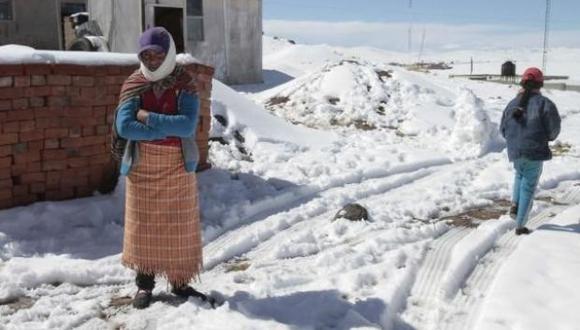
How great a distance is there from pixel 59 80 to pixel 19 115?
0.47 metres

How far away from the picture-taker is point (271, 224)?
221 inches

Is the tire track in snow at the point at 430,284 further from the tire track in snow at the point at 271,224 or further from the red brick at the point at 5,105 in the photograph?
the red brick at the point at 5,105

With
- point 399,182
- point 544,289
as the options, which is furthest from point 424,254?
point 399,182

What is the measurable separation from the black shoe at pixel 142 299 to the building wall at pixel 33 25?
12.6m

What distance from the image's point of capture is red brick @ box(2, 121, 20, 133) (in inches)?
196

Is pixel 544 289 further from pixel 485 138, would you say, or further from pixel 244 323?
pixel 485 138

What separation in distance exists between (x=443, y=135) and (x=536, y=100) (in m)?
5.35

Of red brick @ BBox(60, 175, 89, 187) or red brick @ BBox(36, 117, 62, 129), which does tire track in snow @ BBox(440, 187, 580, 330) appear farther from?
red brick @ BBox(36, 117, 62, 129)

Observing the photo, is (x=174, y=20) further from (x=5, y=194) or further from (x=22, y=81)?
(x=5, y=194)

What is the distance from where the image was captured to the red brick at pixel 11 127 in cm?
498

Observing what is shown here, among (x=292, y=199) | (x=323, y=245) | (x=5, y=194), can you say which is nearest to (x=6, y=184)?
(x=5, y=194)

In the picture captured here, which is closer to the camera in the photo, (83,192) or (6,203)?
(6,203)

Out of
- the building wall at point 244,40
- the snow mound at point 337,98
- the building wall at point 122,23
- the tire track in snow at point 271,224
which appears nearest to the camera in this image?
the tire track in snow at point 271,224

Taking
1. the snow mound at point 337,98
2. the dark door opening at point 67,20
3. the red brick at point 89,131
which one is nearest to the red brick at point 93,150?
the red brick at point 89,131
